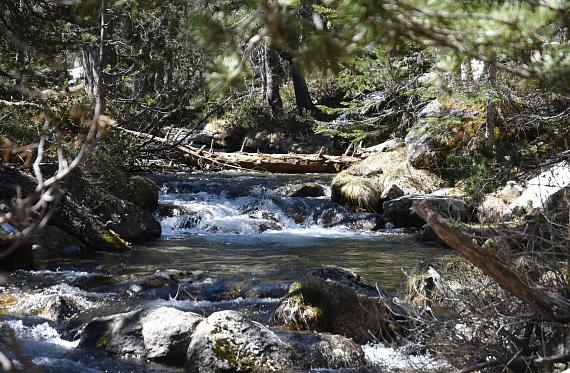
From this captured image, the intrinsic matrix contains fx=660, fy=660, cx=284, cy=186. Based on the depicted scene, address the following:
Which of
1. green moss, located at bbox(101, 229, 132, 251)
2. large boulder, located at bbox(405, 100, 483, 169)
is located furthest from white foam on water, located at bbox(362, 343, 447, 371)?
large boulder, located at bbox(405, 100, 483, 169)

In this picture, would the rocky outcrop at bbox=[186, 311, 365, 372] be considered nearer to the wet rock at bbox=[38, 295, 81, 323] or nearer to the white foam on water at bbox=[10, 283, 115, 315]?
the wet rock at bbox=[38, 295, 81, 323]

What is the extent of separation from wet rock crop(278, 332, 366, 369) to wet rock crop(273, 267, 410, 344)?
0.34m

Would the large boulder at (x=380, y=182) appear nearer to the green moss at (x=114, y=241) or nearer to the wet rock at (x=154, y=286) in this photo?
the green moss at (x=114, y=241)

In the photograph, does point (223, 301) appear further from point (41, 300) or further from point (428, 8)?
point (428, 8)

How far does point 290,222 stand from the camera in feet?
49.8

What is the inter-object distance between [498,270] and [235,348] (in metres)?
2.72

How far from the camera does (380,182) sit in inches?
624

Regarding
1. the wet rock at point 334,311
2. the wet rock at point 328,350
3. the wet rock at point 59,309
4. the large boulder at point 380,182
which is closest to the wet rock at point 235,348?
the wet rock at point 328,350

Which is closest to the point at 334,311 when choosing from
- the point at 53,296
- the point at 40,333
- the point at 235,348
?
the point at 235,348

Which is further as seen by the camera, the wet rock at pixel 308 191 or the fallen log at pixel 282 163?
the fallen log at pixel 282 163

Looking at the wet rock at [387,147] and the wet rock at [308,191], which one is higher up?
the wet rock at [387,147]

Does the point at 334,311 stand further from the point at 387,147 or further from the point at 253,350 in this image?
the point at 387,147

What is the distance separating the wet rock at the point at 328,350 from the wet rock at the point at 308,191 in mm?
10443

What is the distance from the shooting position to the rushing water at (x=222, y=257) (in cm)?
691
